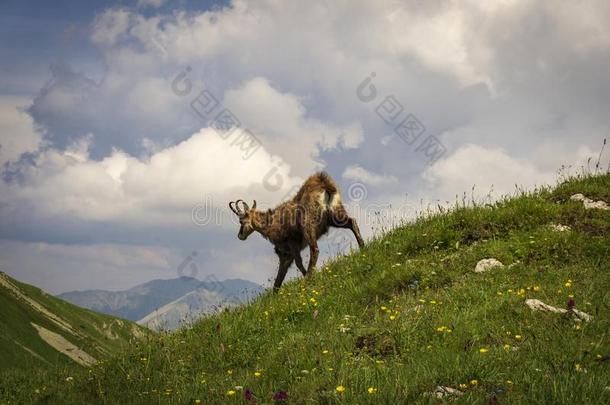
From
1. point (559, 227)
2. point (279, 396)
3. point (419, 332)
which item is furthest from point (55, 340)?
point (279, 396)

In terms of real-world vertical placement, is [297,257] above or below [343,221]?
below

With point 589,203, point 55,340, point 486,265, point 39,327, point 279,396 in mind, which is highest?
point 589,203

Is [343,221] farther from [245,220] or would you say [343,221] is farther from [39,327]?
[39,327]

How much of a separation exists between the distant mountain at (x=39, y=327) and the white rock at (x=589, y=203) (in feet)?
196

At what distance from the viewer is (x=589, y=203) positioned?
13539 millimetres

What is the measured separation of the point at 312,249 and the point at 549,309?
868 cm

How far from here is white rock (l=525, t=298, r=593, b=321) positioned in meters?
7.60

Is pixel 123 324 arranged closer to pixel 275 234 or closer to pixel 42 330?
pixel 42 330

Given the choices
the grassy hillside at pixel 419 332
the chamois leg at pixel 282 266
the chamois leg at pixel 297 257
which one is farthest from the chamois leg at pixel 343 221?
the grassy hillside at pixel 419 332

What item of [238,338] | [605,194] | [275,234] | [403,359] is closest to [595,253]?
[605,194]

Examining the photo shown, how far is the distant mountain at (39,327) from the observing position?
74881 mm

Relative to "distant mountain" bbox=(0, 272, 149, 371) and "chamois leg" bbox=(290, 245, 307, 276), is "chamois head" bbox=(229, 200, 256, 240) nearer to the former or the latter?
"chamois leg" bbox=(290, 245, 307, 276)

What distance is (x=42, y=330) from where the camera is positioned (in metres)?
88.3

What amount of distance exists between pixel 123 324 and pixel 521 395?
13065cm
